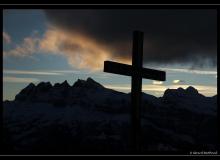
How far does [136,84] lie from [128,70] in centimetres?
40

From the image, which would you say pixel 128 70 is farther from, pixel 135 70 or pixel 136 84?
pixel 136 84

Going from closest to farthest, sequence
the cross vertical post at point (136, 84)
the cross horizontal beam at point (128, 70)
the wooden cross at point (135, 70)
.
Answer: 1. the cross vertical post at point (136, 84)
2. the wooden cross at point (135, 70)
3. the cross horizontal beam at point (128, 70)

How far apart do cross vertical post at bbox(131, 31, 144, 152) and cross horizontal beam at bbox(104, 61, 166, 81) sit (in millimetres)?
74

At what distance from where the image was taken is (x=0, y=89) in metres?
8.79

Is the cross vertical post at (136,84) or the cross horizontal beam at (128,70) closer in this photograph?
the cross vertical post at (136,84)

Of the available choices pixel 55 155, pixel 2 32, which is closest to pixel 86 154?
pixel 55 155

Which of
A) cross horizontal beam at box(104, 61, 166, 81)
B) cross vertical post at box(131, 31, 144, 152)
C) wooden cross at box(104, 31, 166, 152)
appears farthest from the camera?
cross horizontal beam at box(104, 61, 166, 81)

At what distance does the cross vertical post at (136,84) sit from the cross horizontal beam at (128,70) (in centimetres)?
7

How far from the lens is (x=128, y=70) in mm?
12570

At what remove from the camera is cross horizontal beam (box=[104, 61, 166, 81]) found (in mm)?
12120

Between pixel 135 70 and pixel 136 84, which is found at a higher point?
pixel 135 70

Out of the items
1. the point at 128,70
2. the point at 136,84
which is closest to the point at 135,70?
the point at 128,70

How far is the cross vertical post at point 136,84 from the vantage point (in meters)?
11.3
